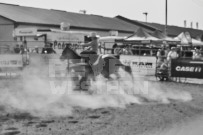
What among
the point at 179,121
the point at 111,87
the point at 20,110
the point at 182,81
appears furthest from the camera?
the point at 182,81

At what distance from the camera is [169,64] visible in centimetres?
1786

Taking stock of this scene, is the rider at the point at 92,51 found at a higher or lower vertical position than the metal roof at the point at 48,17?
lower

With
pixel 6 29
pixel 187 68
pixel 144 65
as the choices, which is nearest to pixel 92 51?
pixel 187 68

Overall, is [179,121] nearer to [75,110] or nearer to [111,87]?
[75,110]

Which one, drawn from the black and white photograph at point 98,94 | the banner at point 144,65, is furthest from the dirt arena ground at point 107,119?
the banner at point 144,65

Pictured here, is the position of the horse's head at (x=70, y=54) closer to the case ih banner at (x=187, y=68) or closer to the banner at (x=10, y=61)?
the case ih banner at (x=187, y=68)

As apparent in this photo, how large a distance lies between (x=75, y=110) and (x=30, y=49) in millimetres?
15752

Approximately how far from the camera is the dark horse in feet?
40.4

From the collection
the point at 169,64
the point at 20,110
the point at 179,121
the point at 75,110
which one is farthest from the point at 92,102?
the point at 169,64

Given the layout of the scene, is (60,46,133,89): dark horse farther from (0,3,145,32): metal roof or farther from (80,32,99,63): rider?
(0,3,145,32): metal roof

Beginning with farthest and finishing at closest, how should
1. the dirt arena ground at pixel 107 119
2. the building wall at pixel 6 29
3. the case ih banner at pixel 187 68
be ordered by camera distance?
the building wall at pixel 6 29 → the case ih banner at pixel 187 68 → the dirt arena ground at pixel 107 119

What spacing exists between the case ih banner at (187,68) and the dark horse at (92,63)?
382cm

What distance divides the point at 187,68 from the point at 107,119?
393 inches

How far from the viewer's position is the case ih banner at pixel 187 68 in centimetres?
1670
